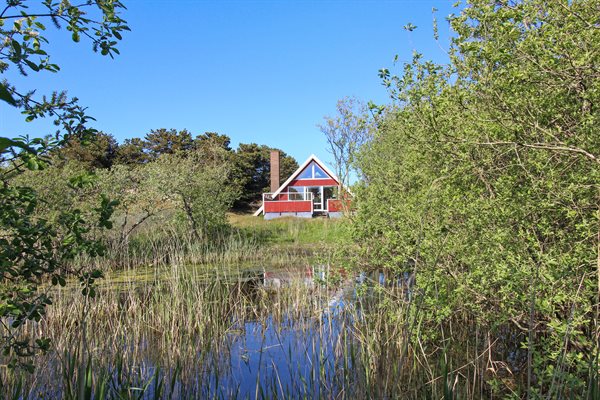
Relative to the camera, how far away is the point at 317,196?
3456 centimetres

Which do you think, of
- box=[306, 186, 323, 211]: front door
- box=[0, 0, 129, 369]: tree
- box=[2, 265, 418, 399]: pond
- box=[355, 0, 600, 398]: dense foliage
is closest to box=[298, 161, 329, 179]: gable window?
box=[306, 186, 323, 211]: front door

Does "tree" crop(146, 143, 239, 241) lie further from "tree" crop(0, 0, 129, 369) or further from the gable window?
the gable window

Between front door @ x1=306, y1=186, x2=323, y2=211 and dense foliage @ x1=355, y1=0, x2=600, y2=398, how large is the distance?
28.5 metres

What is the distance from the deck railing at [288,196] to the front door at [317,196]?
805mm

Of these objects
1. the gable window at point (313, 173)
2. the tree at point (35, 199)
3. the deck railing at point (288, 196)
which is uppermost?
the gable window at point (313, 173)

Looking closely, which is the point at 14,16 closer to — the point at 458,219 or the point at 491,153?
the point at 491,153

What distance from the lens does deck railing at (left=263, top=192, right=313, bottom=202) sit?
3353cm

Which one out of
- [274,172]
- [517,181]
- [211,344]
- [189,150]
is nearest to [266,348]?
[211,344]

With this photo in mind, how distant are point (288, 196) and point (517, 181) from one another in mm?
29576

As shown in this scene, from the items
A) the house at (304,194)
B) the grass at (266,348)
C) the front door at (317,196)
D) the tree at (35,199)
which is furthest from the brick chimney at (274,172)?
the tree at (35,199)

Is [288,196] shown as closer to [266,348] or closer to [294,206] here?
[294,206]

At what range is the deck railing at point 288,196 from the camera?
33.5 meters

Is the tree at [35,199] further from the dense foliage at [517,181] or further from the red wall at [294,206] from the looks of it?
the red wall at [294,206]

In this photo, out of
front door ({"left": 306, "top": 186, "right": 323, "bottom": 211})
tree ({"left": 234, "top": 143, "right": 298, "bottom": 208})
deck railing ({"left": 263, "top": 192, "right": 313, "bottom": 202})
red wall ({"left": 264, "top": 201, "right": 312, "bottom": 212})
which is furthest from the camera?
tree ({"left": 234, "top": 143, "right": 298, "bottom": 208})
